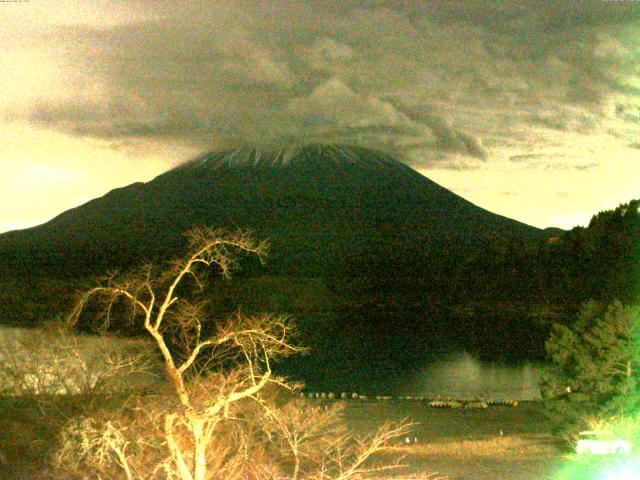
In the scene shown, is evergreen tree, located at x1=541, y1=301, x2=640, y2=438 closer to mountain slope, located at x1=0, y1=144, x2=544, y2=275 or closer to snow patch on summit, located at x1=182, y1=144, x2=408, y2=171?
mountain slope, located at x1=0, y1=144, x2=544, y2=275

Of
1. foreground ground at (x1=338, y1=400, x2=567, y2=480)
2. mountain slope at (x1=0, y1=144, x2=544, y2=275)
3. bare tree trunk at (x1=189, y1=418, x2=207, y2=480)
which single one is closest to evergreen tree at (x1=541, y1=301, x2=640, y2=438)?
foreground ground at (x1=338, y1=400, x2=567, y2=480)

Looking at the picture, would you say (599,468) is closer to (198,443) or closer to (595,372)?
(595,372)

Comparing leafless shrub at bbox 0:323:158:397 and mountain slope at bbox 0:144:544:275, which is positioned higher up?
mountain slope at bbox 0:144:544:275

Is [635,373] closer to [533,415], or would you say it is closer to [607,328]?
[607,328]

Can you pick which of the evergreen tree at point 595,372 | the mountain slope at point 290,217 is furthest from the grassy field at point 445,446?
the mountain slope at point 290,217

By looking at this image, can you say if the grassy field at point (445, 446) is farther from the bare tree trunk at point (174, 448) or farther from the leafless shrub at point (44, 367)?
the bare tree trunk at point (174, 448)

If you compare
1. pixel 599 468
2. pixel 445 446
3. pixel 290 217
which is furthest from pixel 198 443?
pixel 290 217
